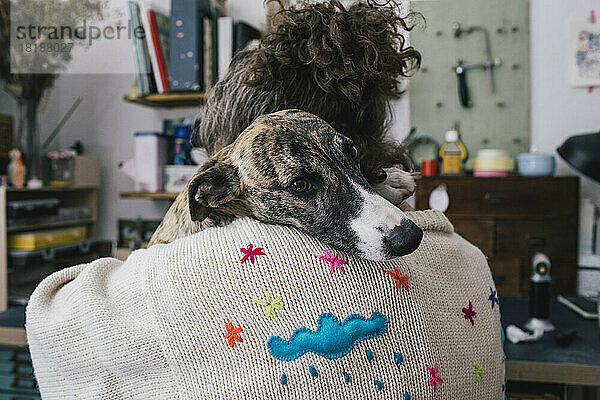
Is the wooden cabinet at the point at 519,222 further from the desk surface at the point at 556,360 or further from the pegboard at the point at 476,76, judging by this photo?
the desk surface at the point at 556,360

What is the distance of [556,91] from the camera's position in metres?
2.59

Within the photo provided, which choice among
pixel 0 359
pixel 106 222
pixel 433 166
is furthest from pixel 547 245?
pixel 106 222

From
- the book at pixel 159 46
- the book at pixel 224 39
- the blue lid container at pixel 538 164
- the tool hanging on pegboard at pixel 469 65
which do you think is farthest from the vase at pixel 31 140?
the blue lid container at pixel 538 164

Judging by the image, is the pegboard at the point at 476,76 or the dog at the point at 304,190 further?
the pegboard at the point at 476,76

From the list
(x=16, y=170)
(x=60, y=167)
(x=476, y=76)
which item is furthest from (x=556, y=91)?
(x=16, y=170)

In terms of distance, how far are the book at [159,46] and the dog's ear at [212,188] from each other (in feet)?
6.10

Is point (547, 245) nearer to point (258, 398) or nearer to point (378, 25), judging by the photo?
point (378, 25)

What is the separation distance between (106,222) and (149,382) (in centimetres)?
255

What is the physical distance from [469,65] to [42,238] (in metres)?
2.29

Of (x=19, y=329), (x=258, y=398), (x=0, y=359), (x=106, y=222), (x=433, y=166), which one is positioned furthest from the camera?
(x=106, y=222)

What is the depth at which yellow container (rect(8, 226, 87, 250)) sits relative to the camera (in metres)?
2.39

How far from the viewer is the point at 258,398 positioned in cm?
58

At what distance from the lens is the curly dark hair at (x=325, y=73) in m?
0.76

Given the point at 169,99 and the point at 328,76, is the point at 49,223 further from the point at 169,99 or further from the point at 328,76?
the point at 328,76
